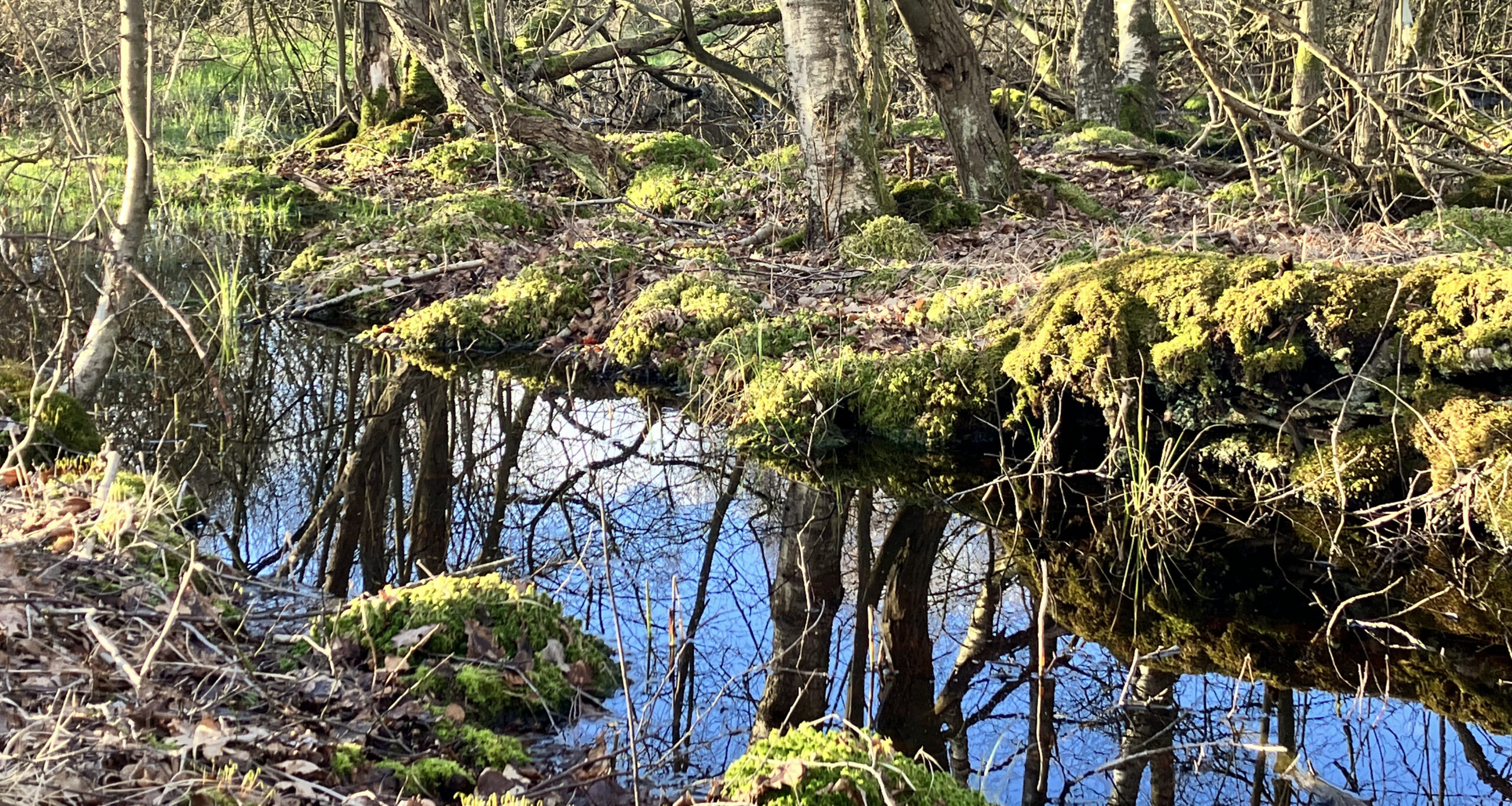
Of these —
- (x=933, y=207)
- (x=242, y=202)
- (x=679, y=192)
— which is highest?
(x=242, y=202)

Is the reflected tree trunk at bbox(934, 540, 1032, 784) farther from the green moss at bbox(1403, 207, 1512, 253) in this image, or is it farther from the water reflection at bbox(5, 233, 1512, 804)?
the green moss at bbox(1403, 207, 1512, 253)

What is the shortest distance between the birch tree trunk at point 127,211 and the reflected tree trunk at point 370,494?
1.14 metres

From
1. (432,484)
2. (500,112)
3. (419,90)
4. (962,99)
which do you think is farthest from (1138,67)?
(432,484)

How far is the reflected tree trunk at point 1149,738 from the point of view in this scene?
3277 mm

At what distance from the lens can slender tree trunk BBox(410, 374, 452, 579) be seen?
15.2 feet

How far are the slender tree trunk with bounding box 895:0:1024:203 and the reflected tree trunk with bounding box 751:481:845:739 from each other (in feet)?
11.9

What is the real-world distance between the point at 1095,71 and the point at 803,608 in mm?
8384

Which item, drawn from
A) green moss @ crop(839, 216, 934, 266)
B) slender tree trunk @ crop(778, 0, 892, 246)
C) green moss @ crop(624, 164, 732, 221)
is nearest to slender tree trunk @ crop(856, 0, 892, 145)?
slender tree trunk @ crop(778, 0, 892, 246)

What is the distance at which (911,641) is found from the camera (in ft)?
13.6

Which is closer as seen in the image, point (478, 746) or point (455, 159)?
point (478, 746)

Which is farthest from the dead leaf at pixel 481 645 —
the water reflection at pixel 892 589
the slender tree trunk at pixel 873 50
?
the slender tree trunk at pixel 873 50

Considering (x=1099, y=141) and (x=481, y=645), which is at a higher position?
(x=1099, y=141)

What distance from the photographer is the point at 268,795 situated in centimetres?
237

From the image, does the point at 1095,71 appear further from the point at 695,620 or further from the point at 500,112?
the point at 695,620
